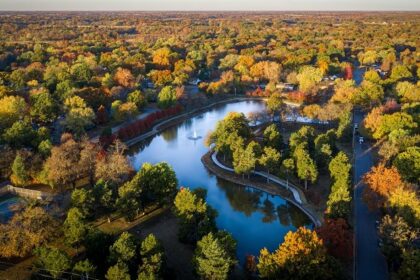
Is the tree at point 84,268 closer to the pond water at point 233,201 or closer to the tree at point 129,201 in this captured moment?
the tree at point 129,201

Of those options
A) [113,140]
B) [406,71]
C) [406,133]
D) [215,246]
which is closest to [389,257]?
[215,246]

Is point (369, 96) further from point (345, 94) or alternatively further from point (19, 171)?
point (19, 171)

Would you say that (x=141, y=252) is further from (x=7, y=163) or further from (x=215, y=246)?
(x=7, y=163)

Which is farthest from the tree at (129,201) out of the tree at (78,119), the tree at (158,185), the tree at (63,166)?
the tree at (78,119)

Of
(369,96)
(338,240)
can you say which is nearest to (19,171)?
(338,240)

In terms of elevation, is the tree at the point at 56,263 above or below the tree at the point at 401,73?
above

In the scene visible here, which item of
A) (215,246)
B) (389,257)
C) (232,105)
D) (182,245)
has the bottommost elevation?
(232,105)

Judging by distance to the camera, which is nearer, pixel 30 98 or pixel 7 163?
pixel 7 163
